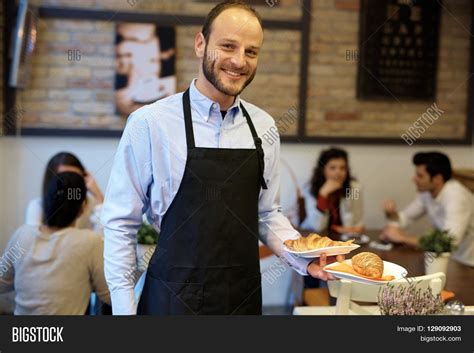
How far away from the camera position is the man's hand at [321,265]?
1.25 m

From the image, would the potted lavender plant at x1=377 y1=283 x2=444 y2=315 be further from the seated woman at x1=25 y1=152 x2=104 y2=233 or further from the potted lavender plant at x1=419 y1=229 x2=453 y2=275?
the seated woman at x1=25 y1=152 x2=104 y2=233

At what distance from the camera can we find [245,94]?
301 cm

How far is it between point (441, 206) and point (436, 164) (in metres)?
0.18

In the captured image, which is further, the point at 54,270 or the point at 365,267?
the point at 54,270

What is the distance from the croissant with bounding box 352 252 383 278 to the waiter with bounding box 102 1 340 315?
71 millimetres

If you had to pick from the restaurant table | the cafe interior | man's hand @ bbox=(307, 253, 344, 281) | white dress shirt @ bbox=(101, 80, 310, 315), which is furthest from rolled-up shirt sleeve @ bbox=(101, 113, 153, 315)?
the cafe interior

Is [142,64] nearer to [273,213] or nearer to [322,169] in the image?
[322,169]

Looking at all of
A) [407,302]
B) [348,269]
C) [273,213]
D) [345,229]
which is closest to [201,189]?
[273,213]

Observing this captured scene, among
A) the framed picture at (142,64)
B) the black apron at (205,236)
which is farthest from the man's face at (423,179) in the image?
the black apron at (205,236)

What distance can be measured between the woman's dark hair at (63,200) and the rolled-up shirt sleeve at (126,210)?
23.7 inches

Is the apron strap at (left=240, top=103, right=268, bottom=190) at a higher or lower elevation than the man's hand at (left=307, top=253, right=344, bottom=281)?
higher

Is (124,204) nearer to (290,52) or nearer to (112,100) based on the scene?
(112,100)

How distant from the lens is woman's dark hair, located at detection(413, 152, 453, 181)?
8.78 feet

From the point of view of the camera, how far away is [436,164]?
2.68 metres
